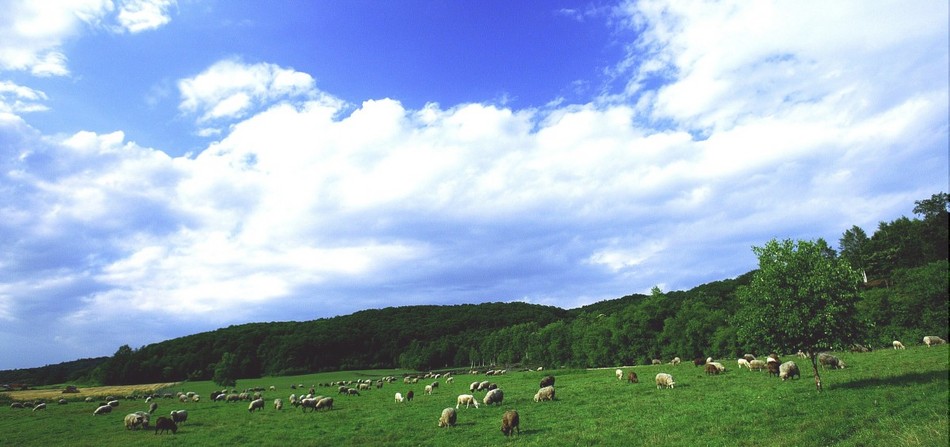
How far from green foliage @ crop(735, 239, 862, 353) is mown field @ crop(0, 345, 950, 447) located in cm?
314

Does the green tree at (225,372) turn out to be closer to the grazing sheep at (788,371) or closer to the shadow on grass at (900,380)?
the grazing sheep at (788,371)

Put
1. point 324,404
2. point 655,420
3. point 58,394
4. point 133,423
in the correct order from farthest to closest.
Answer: point 58,394
point 324,404
point 133,423
point 655,420

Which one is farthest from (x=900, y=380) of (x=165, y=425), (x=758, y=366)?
(x=165, y=425)

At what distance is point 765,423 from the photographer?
20.7 m

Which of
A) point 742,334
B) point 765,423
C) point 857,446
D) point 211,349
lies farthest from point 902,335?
point 211,349

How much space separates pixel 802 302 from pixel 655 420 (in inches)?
482

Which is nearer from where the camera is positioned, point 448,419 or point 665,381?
point 448,419

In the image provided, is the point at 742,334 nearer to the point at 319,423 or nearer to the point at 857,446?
the point at 857,446

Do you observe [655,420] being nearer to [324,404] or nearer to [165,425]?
[324,404]

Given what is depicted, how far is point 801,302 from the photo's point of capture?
2736cm

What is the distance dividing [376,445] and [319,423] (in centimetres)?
1325

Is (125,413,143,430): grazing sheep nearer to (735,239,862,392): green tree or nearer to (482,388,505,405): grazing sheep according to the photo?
(482,388,505,405): grazing sheep

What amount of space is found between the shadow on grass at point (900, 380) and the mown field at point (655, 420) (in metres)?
0.10

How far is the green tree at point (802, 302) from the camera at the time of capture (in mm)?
26672
